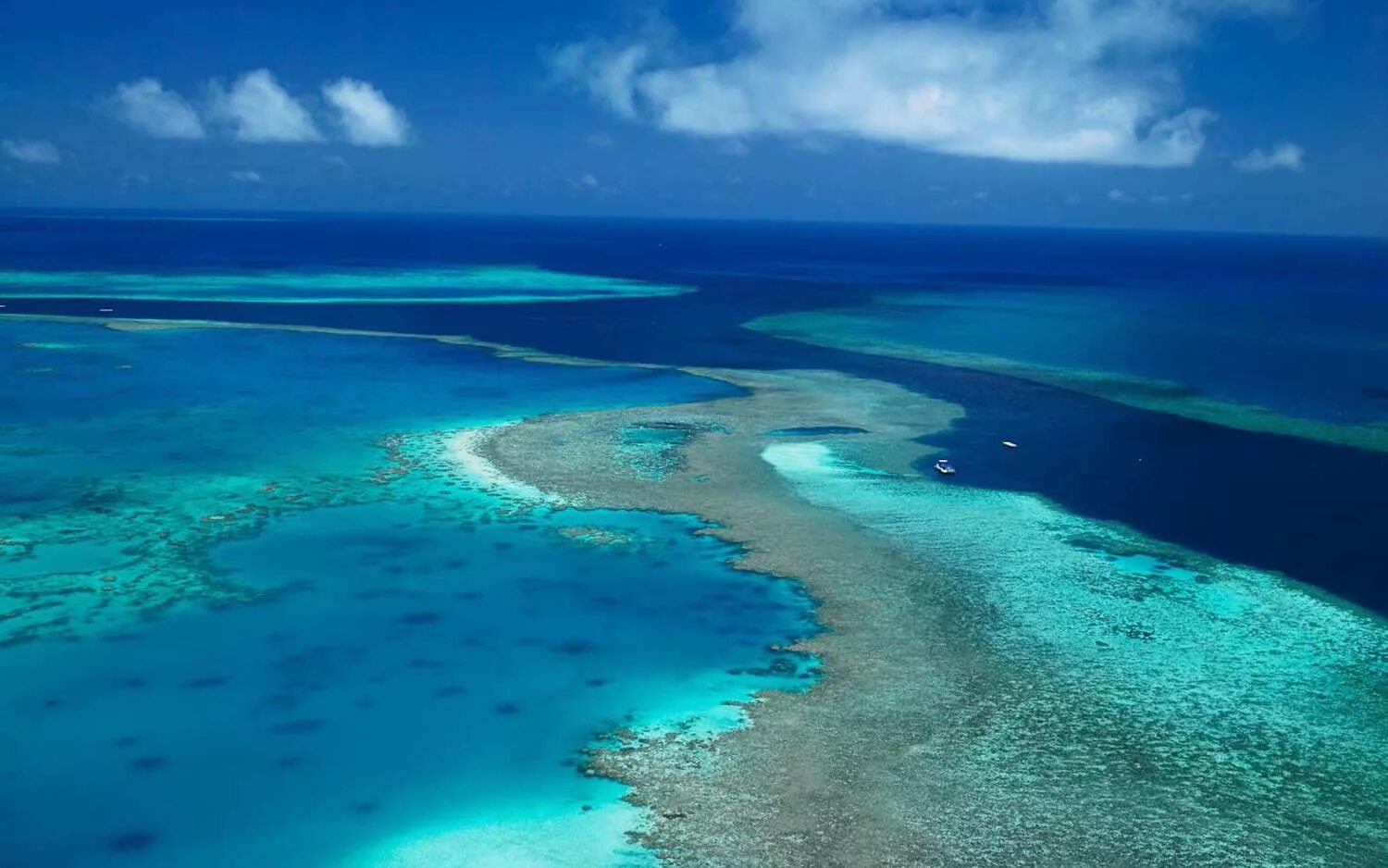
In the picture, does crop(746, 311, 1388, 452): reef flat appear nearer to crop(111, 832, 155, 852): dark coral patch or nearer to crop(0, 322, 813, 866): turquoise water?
crop(0, 322, 813, 866): turquoise water

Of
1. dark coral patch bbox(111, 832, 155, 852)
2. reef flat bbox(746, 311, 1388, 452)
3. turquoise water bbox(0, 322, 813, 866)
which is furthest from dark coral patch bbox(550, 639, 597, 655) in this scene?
reef flat bbox(746, 311, 1388, 452)

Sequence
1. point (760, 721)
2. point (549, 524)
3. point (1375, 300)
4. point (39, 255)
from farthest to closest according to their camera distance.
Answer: point (39, 255), point (1375, 300), point (549, 524), point (760, 721)

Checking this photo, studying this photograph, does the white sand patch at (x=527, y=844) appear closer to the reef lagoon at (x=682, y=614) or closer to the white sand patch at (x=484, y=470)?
the reef lagoon at (x=682, y=614)

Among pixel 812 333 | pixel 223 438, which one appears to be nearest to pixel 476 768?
pixel 223 438

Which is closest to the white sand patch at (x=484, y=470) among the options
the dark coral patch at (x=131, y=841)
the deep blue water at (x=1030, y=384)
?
the deep blue water at (x=1030, y=384)

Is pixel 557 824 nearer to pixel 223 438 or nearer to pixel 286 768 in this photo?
pixel 286 768

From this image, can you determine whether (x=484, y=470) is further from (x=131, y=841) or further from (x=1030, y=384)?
(x=1030, y=384)

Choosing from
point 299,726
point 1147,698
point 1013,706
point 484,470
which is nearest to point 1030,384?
point 484,470
